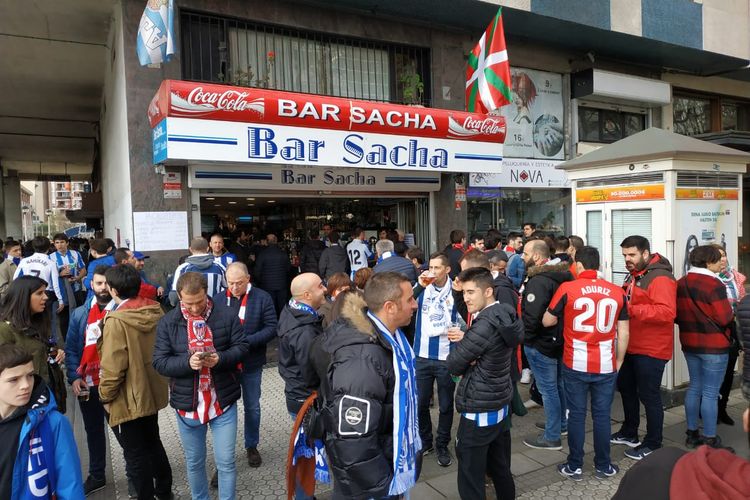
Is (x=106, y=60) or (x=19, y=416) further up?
(x=106, y=60)

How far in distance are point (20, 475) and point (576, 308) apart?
3.73m

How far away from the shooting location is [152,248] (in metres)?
7.84

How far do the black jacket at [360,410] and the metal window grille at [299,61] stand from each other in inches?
308

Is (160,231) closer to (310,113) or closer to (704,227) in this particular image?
(310,113)

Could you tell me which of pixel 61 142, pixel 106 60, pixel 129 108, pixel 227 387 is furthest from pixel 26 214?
pixel 227 387

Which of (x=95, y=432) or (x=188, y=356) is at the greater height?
(x=188, y=356)

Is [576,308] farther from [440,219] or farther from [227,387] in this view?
[440,219]

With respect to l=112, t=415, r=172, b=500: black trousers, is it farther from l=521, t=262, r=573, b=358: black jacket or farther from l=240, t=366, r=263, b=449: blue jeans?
l=521, t=262, r=573, b=358: black jacket

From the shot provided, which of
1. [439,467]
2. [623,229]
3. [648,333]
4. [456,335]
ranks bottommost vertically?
[439,467]

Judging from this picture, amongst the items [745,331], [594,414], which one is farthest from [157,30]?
[745,331]

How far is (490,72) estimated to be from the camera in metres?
9.12

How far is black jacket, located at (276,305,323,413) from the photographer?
326cm

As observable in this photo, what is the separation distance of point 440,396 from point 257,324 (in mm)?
1779

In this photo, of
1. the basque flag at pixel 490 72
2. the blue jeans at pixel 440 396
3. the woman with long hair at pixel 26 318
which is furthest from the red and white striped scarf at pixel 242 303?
the basque flag at pixel 490 72
